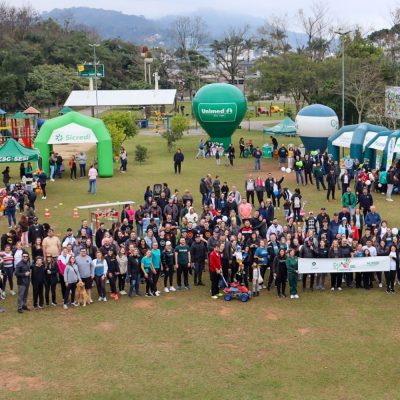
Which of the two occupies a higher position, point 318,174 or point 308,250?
point 318,174

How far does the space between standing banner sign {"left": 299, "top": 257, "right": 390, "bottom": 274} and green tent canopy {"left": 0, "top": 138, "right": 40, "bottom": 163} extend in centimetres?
1485

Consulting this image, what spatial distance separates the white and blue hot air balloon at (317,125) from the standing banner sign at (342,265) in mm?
18530

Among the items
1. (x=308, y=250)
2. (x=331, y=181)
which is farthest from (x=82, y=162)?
(x=308, y=250)

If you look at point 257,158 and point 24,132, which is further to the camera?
point 24,132

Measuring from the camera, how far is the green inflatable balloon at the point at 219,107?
34906mm

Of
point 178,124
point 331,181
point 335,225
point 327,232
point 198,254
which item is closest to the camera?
point 198,254

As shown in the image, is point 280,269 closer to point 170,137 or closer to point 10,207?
point 10,207

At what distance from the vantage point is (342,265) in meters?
14.0

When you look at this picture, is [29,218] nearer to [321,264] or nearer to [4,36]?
[321,264]

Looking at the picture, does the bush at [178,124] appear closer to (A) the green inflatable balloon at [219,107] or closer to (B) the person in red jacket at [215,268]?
(A) the green inflatable balloon at [219,107]

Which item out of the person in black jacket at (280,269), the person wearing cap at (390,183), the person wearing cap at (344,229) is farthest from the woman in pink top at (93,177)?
the person in black jacket at (280,269)

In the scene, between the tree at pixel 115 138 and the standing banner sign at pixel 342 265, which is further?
the tree at pixel 115 138

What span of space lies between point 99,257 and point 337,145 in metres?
18.4

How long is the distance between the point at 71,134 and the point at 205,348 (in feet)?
59.7
